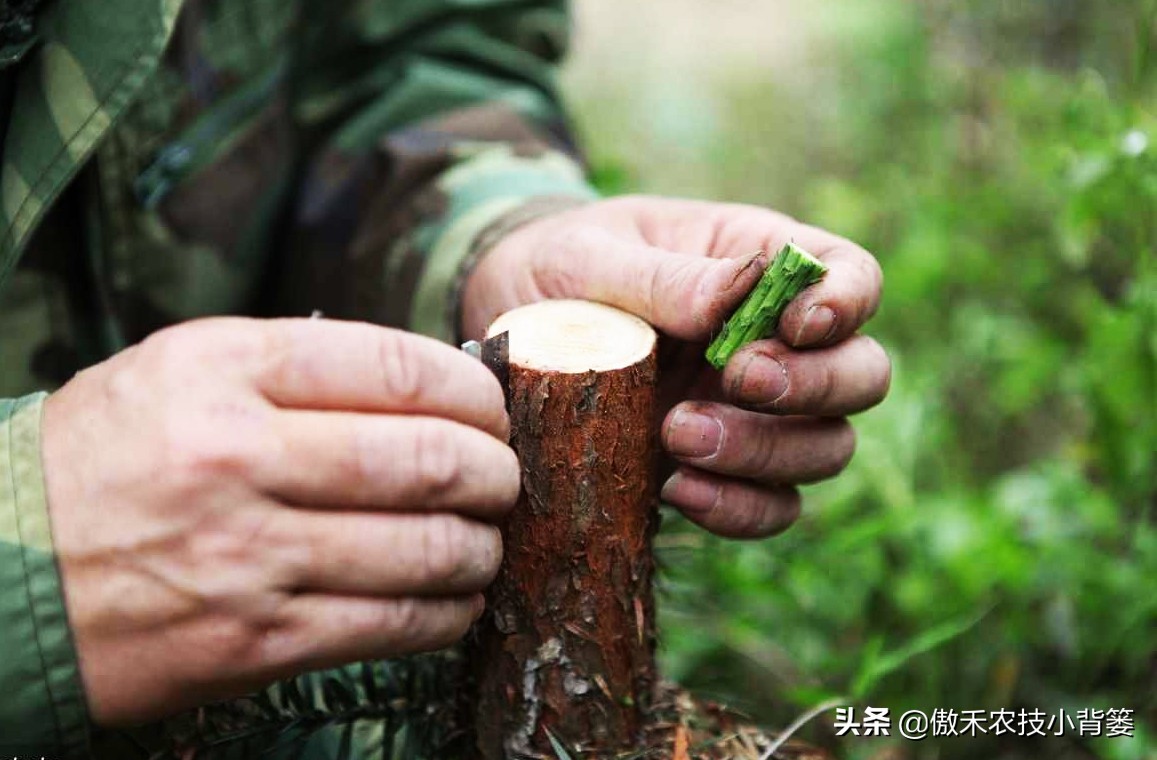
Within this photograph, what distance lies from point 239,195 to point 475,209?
20.3 inches

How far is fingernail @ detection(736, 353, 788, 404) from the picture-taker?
3.83ft

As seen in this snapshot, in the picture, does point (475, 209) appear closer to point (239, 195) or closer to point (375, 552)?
point (239, 195)

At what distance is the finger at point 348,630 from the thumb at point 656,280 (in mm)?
416

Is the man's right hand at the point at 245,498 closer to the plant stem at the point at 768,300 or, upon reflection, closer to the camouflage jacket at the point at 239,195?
the camouflage jacket at the point at 239,195

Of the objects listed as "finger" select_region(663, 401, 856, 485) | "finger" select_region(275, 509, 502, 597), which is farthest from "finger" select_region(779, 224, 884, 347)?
"finger" select_region(275, 509, 502, 597)

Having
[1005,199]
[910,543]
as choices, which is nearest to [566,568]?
[910,543]

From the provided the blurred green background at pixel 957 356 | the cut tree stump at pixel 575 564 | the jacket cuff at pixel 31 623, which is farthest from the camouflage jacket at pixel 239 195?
the blurred green background at pixel 957 356

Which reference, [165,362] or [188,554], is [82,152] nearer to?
[165,362]

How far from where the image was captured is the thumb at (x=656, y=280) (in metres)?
1.17

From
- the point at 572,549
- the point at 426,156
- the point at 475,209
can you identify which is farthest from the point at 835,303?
the point at 426,156

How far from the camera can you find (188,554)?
946mm

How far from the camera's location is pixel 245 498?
3.07 ft

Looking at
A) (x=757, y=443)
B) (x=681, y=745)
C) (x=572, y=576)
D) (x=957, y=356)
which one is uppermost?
(x=757, y=443)

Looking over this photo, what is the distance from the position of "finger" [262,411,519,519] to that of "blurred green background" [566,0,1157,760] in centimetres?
55
